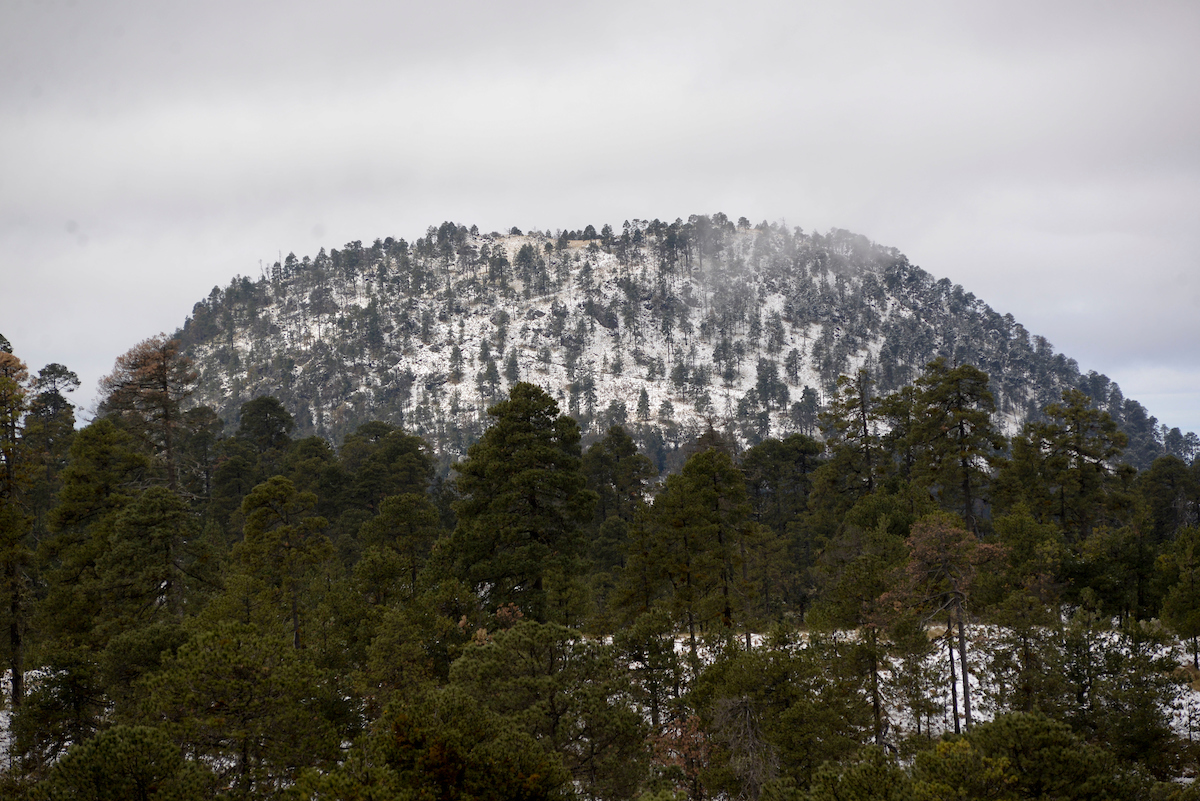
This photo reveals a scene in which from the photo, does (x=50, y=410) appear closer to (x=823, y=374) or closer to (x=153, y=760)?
(x=153, y=760)

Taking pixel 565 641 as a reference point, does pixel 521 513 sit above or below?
above

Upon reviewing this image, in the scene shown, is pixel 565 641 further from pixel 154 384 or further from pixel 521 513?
pixel 154 384

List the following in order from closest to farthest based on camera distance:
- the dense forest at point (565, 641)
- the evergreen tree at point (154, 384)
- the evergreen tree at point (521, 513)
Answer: the dense forest at point (565, 641), the evergreen tree at point (521, 513), the evergreen tree at point (154, 384)

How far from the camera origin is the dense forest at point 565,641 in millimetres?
12281

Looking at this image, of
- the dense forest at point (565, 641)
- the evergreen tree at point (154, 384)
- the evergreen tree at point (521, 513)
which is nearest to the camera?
the dense forest at point (565, 641)

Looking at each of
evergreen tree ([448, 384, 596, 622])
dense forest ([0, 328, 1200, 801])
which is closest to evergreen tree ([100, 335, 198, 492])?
dense forest ([0, 328, 1200, 801])

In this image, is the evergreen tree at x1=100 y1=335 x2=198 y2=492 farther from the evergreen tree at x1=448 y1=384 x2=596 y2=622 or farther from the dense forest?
the evergreen tree at x1=448 y1=384 x2=596 y2=622

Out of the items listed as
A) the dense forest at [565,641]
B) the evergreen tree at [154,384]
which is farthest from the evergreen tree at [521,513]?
the evergreen tree at [154,384]

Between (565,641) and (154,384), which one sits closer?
(565,641)

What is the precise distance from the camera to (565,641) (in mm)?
15320

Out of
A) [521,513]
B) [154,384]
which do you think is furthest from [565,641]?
[154,384]

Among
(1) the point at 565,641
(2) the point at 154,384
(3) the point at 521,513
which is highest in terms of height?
(2) the point at 154,384

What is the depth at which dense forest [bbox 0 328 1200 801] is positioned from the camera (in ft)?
40.3

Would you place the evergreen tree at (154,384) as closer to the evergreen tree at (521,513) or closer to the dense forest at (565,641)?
the dense forest at (565,641)
